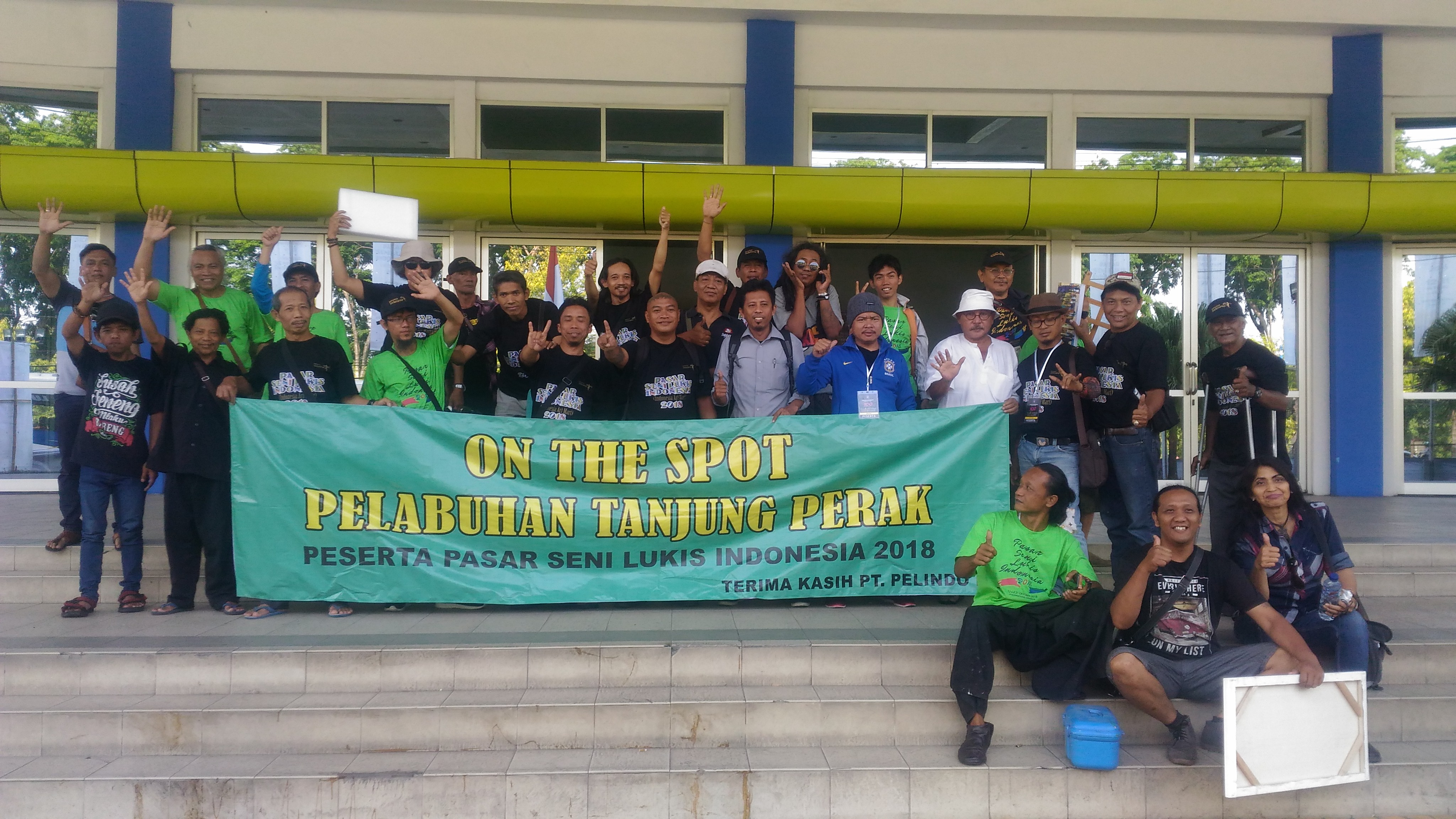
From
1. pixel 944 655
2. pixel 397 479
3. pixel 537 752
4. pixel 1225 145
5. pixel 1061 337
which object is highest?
pixel 1225 145

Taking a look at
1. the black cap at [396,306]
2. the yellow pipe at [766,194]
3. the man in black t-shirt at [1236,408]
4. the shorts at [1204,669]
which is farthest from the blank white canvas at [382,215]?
the shorts at [1204,669]

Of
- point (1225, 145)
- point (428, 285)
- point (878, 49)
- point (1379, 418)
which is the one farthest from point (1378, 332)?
point (428, 285)

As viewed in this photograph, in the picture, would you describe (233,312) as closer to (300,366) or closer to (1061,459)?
(300,366)

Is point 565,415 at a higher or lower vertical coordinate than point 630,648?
higher

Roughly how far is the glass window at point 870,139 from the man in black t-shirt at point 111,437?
6642mm

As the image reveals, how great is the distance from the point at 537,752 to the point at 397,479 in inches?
71.5

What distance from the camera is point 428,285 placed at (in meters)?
5.43

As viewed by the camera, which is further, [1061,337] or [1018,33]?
[1018,33]

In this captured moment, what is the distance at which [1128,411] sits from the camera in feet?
17.8

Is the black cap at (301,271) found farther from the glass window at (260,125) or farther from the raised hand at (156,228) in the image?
the glass window at (260,125)

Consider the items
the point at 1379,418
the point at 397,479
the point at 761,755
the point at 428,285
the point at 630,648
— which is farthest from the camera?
the point at 1379,418

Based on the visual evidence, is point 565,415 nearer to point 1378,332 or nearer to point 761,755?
point 761,755

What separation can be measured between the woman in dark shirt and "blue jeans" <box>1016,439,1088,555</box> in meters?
0.95

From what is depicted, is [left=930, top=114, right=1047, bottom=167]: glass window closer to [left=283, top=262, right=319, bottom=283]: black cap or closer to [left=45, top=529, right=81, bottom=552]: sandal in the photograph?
[left=283, top=262, right=319, bottom=283]: black cap
